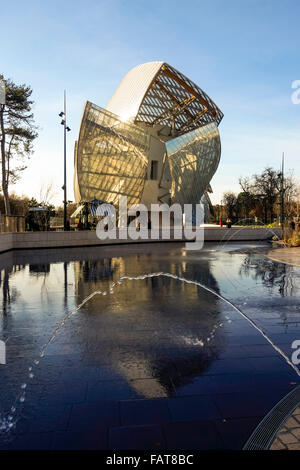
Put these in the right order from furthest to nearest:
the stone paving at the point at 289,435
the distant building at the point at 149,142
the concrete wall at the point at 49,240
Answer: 1. the distant building at the point at 149,142
2. the concrete wall at the point at 49,240
3. the stone paving at the point at 289,435

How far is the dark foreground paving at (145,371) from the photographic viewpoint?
3293mm

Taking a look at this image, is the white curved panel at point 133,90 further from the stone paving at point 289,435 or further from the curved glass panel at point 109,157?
the stone paving at point 289,435

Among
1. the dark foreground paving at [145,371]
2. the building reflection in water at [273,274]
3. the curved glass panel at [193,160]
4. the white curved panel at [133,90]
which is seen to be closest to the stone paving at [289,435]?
the dark foreground paving at [145,371]

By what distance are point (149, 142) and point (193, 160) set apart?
6995 millimetres

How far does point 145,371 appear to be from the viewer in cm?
462

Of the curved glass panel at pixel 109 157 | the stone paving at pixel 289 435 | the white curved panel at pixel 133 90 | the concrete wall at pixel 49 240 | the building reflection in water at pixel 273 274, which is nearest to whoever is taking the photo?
the stone paving at pixel 289 435

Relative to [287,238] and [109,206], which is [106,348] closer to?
[287,238]

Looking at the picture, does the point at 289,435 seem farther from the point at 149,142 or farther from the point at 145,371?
the point at 149,142

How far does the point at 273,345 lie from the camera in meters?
5.58

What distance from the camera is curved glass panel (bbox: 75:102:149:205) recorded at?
140ft

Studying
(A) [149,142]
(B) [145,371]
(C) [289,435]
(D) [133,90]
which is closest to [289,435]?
(C) [289,435]

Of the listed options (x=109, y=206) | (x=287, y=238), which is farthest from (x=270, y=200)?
(x=287, y=238)
